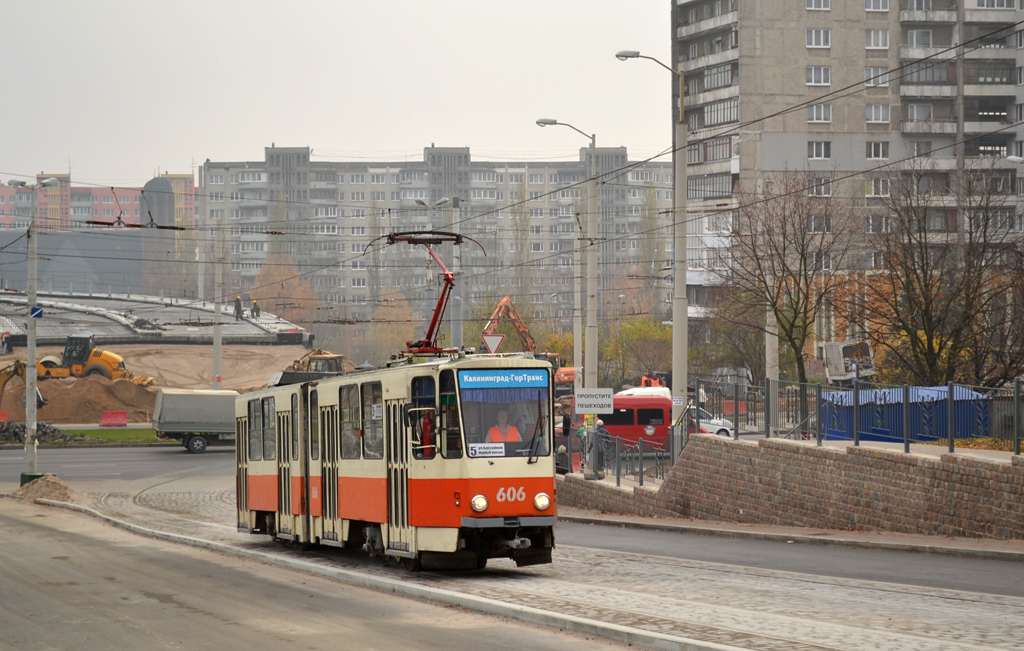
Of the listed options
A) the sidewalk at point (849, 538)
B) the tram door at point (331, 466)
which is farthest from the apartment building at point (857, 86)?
the tram door at point (331, 466)

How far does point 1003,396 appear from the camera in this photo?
59.6ft

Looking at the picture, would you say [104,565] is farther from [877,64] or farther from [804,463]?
[877,64]

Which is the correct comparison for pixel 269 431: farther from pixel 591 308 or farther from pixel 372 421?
pixel 591 308

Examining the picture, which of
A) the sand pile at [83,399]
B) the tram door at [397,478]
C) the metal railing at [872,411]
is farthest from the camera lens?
the sand pile at [83,399]

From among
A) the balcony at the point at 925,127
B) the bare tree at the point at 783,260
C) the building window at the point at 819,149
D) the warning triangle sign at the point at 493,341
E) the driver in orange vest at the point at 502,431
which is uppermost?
the balcony at the point at 925,127

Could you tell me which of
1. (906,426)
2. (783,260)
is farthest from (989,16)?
(906,426)

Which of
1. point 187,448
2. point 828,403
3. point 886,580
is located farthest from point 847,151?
point 886,580

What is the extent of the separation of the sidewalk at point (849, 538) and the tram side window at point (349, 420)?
7765 millimetres

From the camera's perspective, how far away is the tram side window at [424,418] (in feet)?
47.5

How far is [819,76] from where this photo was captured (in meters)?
82.7

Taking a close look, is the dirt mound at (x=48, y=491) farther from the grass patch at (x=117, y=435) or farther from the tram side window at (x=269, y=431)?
the grass patch at (x=117, y=435)

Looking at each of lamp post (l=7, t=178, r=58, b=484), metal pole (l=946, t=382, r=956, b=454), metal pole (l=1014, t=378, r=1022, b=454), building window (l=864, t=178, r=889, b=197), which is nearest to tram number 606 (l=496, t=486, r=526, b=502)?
metal pole (l=1014, t=378, r=1022, b=454)

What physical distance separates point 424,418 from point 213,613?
3.70 m

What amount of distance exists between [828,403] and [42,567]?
44.6 ft
